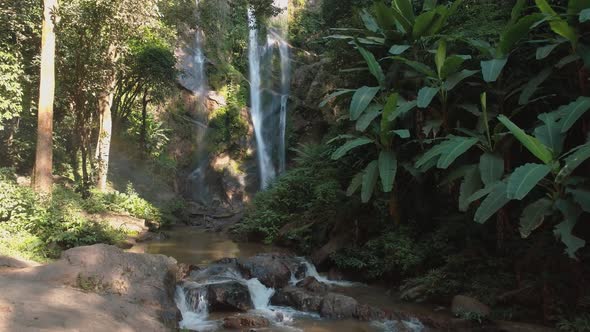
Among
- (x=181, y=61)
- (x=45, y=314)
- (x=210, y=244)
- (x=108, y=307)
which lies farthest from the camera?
(x=181, y=61)

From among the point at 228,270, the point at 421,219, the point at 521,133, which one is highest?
the point at 521,133

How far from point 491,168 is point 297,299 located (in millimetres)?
4280

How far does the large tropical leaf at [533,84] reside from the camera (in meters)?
7.34

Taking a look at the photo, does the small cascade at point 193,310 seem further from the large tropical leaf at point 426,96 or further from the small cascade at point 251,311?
the large tropical leaf at point 426,96

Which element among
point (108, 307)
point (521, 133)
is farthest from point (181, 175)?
point (521, 133)

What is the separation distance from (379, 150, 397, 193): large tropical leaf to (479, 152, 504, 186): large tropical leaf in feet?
6.13

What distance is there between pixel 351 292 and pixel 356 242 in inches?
61.4

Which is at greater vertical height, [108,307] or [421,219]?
[421,219]

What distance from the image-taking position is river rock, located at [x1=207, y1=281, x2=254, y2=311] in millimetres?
8297

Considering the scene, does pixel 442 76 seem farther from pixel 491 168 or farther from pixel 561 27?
pixel 491 168

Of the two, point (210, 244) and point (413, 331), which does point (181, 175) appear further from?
point (413, 331)

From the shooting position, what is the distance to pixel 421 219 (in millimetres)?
9789

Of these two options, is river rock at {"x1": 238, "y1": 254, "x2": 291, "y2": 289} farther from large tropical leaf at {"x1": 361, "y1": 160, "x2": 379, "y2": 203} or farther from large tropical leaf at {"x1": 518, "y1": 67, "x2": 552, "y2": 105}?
large tropical leaf at {"x1": 518, "y1": 67, "x2": 552, "y2": 105}

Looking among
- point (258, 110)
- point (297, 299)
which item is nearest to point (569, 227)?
point (297, 299)
